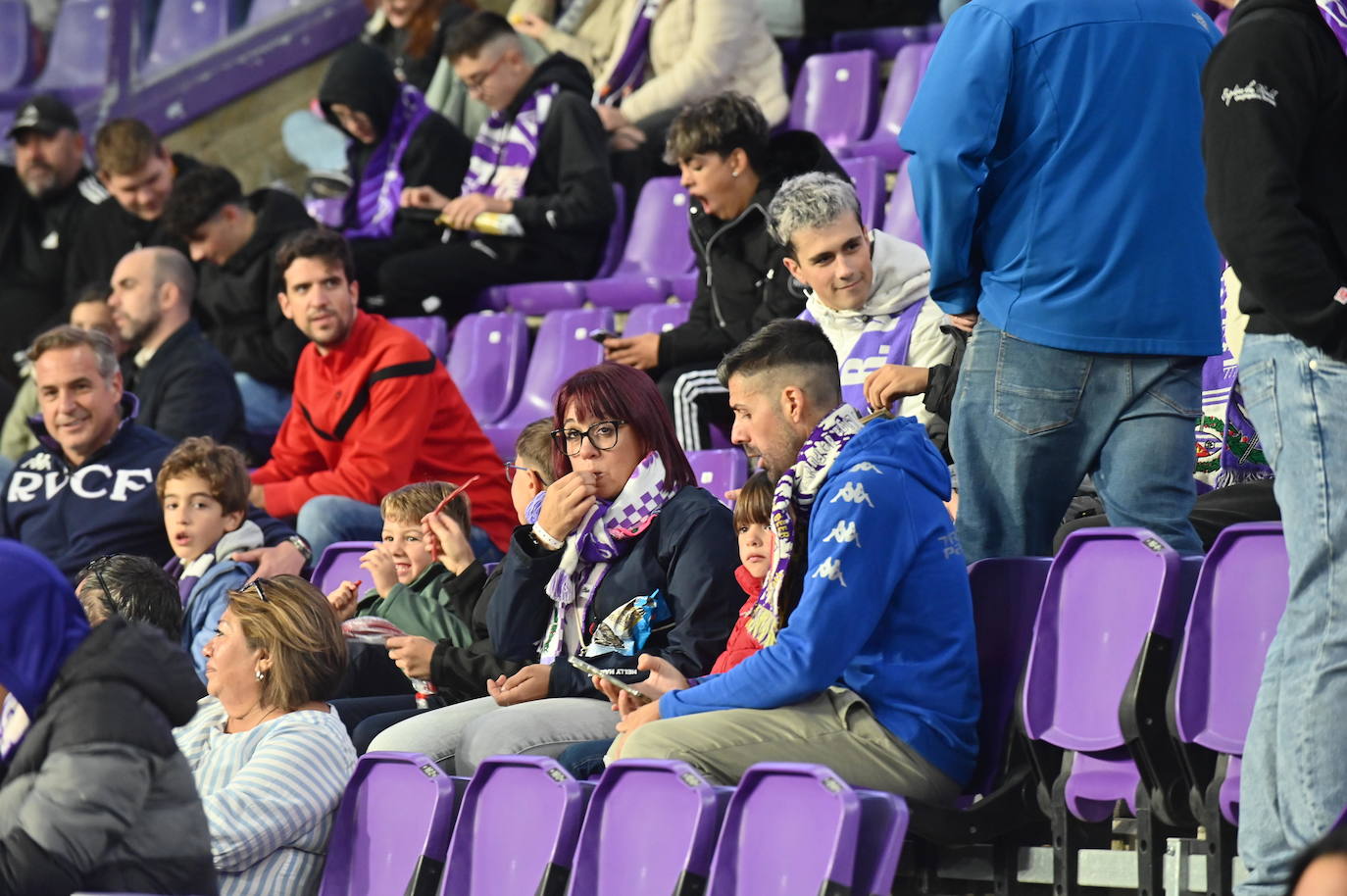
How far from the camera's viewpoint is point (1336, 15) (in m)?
2.78

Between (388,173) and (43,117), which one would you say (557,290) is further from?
(43,117)

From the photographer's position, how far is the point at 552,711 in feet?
13.0

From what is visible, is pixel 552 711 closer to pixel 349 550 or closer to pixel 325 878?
pixel 325 878

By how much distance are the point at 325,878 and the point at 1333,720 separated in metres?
1.77

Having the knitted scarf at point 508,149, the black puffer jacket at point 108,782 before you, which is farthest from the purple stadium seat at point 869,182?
the black puffer jacket at point 108,782

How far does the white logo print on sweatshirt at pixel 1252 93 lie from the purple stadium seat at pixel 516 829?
1.49 m

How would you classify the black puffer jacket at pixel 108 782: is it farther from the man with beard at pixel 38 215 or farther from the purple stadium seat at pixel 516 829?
the man with beard at pixel 38 215

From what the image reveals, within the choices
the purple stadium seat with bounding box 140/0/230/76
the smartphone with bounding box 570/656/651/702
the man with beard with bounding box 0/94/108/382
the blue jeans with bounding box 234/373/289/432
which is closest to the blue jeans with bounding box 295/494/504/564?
the blue jeans with bounding box 234/373/289/432

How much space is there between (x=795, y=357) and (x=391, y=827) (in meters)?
1.10

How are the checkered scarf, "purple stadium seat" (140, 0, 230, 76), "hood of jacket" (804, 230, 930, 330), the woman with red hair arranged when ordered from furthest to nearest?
"purple stadium seat" (140, 0, 230, 76)
"hood of jacket" (804, 230, 930, 330)
the checkered scarf
the woman with red hair

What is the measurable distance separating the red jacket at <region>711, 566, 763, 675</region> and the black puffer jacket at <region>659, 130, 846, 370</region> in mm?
1866

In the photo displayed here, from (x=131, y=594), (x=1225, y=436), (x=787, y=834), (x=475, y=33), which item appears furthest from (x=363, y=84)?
(x=787, y=834)

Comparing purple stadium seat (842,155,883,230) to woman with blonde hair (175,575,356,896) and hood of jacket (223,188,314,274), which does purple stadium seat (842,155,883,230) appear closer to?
hood of jacket (223,188,314,274)

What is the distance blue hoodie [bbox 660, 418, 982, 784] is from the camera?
333 cm
